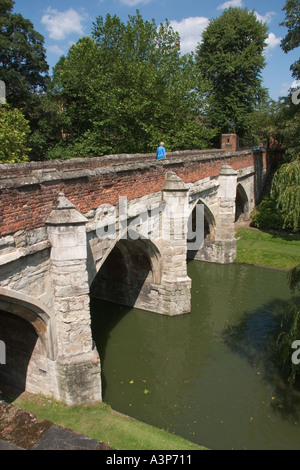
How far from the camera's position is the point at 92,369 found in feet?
27.6

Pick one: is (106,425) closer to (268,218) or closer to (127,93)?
(268,218)

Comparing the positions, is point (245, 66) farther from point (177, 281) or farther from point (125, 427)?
point (125, 427)

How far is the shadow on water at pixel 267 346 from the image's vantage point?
29.3ft

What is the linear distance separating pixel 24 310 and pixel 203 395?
4.96m

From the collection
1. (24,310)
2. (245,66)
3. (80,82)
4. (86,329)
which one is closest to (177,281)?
(86,329)

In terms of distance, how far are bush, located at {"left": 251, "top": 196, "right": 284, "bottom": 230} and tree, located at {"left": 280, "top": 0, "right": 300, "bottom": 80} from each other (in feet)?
26.2

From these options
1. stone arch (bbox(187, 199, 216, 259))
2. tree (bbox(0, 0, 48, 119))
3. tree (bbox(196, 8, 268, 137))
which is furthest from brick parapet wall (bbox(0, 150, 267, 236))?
tree (bbox(196, 8, 268, 137))

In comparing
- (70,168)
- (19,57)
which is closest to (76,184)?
(70,168)

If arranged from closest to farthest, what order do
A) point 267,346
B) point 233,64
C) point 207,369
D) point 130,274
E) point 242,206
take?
1. point 207,369
2. point 267,346
3. point 130,274
4. point 242,206
5. point 233,64

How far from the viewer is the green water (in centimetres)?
829

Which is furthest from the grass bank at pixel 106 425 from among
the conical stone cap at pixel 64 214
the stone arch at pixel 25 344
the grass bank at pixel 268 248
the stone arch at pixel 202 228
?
the grass bank at pixel 268 248

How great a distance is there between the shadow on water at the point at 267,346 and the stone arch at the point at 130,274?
3244 mm

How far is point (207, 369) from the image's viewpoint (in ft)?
34.2

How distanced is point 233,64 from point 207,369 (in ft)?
84.9
